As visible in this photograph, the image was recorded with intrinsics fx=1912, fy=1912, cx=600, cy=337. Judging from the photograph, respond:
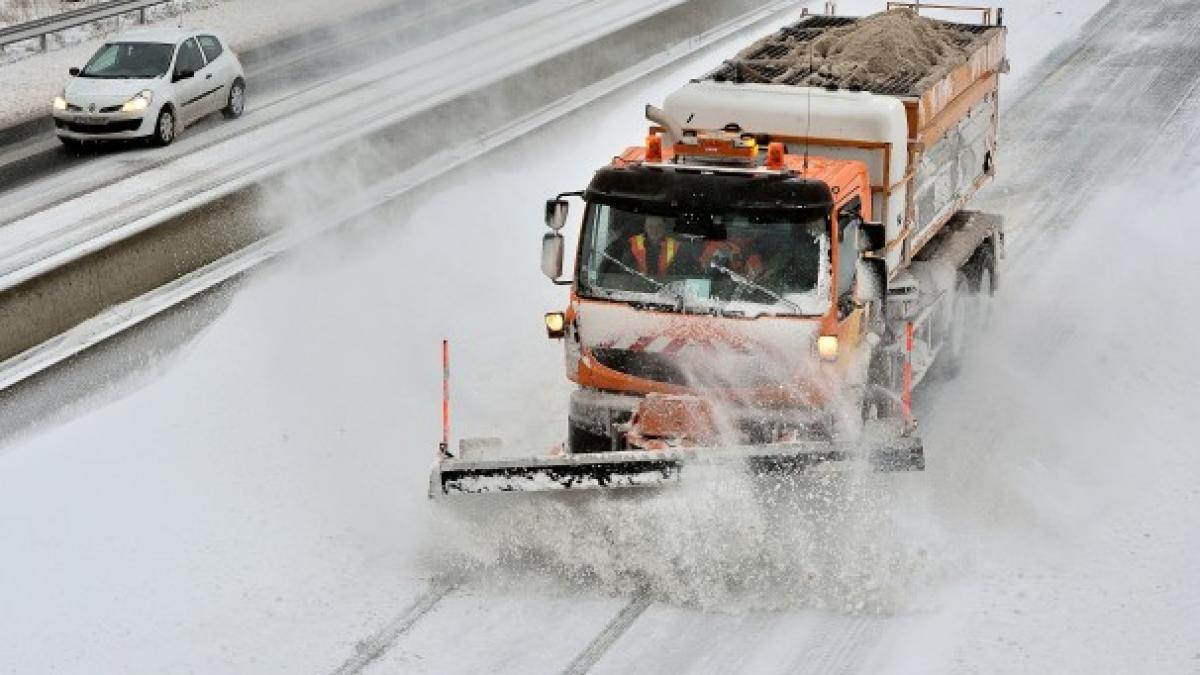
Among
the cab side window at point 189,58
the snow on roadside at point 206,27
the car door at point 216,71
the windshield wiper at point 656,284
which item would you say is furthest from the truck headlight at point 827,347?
the snow on roadside at point 206,27

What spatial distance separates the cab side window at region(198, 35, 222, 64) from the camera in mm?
26797

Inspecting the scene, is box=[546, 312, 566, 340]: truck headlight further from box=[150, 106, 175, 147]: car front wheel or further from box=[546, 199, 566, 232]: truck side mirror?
box=[150, 106, 175, 147]: car front wheel

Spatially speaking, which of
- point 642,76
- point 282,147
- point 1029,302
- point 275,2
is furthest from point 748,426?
point 275,2

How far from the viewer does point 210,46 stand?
26.9 metres

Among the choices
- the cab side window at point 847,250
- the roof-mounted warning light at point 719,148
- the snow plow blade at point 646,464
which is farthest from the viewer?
the roof-mounted warning light at point 719,148

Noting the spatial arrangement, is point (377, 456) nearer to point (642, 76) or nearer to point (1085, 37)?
point (642, 76)

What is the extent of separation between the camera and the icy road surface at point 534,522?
1118cm

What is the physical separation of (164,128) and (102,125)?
2.84 ft

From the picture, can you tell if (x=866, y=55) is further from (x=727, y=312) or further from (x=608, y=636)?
(x=608, y=636)

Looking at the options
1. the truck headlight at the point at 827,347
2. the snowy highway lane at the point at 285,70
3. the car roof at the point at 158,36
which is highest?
the truck headlight at the point at 827,347

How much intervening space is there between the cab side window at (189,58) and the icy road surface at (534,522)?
25.5 feet

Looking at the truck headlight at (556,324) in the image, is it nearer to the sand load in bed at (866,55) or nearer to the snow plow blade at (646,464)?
the snow plow blade at (646,464)

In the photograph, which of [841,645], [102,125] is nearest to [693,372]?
[841,645]

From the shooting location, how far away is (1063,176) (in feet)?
75.4
